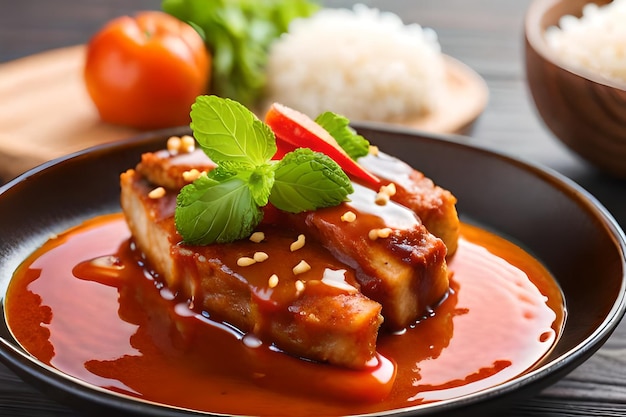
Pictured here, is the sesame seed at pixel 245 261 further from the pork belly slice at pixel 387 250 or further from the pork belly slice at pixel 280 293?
the pork belly slice at pixel 387 250

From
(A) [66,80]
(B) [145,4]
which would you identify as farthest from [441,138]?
(B) [145,4]

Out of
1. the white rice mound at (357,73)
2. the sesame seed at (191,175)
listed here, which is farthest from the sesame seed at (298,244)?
the white rice mound at (357,73)

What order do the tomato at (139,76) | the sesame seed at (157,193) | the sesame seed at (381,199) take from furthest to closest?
the tomato at (139,76) → the sesame seed at (157,193) → the sesame seed at (381,199)

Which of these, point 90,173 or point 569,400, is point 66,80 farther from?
point 569,400

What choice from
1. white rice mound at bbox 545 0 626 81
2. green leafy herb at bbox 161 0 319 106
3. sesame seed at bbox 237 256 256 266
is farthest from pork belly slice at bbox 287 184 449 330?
green leafy herb at bbox 161 0 319 106

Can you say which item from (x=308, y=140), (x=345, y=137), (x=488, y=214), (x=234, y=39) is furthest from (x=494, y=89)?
(x=308, y=140)

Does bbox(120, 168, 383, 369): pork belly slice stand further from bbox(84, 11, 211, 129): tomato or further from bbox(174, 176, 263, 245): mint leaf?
bbox(84, 11, 211, 129): tomato
